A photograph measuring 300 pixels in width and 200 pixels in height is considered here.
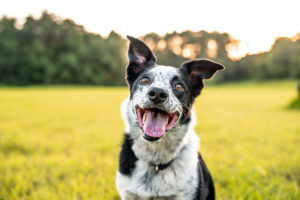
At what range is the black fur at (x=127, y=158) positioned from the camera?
280cm

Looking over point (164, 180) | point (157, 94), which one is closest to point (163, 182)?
point (164, 180)

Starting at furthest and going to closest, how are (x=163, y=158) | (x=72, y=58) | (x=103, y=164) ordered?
(x=72, y=58) → (x=103, y=164) → (x=163, y=158)

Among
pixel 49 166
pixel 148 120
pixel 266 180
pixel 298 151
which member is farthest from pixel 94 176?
pixel 298 151

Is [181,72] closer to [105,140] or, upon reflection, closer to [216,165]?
[216,165]

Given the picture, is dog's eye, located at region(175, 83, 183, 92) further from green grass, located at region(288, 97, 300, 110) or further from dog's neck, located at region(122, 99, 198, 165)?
green grass, located at region(288, 97, 300, 110)

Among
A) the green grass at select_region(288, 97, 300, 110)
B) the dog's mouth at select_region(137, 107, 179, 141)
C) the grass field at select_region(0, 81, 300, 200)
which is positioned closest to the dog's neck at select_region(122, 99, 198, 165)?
the dog's mouth at select_region(137, 107, 179, 141)

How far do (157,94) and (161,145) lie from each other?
2.44 ft

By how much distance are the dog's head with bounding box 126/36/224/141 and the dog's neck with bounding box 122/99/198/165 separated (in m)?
0.11

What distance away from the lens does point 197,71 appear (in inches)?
124

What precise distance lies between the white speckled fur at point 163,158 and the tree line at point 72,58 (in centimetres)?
4786

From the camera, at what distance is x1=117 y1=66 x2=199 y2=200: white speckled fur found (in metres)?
2.61

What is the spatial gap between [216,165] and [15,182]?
344 cm

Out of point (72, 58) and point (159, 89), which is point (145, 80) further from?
point (72, 58)

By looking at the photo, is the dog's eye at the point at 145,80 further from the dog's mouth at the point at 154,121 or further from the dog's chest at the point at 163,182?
the dog's chest at the point at 163,182
